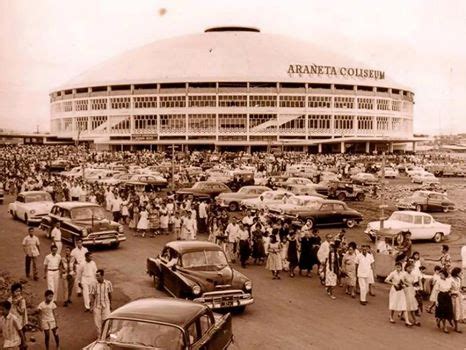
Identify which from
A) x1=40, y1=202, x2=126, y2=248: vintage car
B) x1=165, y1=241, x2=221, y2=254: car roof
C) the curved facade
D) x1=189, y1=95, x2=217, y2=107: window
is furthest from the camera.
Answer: x1=189, y1=95, x2=217, y2=107: window

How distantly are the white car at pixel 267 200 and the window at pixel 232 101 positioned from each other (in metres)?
74.1

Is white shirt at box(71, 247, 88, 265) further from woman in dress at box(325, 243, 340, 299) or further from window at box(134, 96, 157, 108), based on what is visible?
window at box(134, 96, 157, 108)

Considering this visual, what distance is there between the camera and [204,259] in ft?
51.8

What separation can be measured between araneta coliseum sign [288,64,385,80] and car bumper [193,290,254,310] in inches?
3750

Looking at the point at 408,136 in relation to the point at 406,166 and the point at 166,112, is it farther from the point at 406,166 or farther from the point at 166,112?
the point at 406,166

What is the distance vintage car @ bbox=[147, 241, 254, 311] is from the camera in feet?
48.1

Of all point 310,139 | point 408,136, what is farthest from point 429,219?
point 408,136

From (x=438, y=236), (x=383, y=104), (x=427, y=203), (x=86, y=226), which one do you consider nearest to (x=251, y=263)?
(x=86, y=226)

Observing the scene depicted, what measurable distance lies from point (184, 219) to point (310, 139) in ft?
277

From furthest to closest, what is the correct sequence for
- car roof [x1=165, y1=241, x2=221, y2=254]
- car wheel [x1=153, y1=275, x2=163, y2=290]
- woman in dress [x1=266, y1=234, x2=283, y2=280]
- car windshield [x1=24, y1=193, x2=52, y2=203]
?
1. car windshield [x1=24, y1=193, x2=52, y2=203]
2. woman in dress [x1=266, y1=234, x2=283, y2=280]
3. car wheel [x1=153, y1=275, x2=163, y2=290]
4. car roof [x1=165, y1=241, x2=221, y2=254]

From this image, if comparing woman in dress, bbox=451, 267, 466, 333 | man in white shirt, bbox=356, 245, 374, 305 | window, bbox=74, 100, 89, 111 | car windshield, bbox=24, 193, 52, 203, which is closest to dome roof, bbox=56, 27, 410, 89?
window, bbox=74, 100, 89, 111

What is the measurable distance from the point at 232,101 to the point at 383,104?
102 ft

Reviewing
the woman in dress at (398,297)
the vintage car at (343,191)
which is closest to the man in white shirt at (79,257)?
the woman in dress at (398,297)

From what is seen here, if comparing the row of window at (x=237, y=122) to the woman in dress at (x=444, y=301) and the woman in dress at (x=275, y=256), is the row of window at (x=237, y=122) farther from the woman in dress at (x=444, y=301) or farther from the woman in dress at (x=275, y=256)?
the woman in dress at (x=444, y=301)
